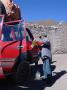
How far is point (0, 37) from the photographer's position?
10047 millimetres

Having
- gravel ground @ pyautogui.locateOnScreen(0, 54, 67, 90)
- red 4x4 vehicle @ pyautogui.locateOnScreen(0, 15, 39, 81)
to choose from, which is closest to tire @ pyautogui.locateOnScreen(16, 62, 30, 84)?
red 4x4 vehicle @ pyautogui.locateOnScreen(0, 15, 39, 81)

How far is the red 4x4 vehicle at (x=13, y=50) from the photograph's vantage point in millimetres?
9852

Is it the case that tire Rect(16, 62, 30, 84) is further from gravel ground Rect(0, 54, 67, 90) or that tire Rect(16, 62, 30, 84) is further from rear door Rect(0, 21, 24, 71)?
gravel ground Rect(0, 54, 67, 90)

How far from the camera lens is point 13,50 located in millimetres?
10156

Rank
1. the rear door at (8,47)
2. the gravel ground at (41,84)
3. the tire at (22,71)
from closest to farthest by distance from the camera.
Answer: the rear door at (8,47), the tire at (22,71), the gravel ground at (41,84)

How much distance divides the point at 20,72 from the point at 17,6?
9.82 ft

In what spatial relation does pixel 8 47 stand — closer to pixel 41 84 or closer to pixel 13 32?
pixel 13 32

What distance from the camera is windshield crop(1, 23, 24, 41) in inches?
409

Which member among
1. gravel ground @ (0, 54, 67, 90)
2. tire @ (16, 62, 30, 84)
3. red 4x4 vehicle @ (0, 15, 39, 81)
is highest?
red 4x4 vehicle @ (0, 15, 39, 81)

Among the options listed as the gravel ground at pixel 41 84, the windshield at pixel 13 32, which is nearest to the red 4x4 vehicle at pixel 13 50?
the windshield at pixel 13 32

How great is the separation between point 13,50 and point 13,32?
1022 mm

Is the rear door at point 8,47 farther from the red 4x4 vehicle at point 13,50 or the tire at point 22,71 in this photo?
A: the tire at point 22,71

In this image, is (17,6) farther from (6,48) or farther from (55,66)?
(55,66)

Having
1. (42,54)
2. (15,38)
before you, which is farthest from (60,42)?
(15,38)
